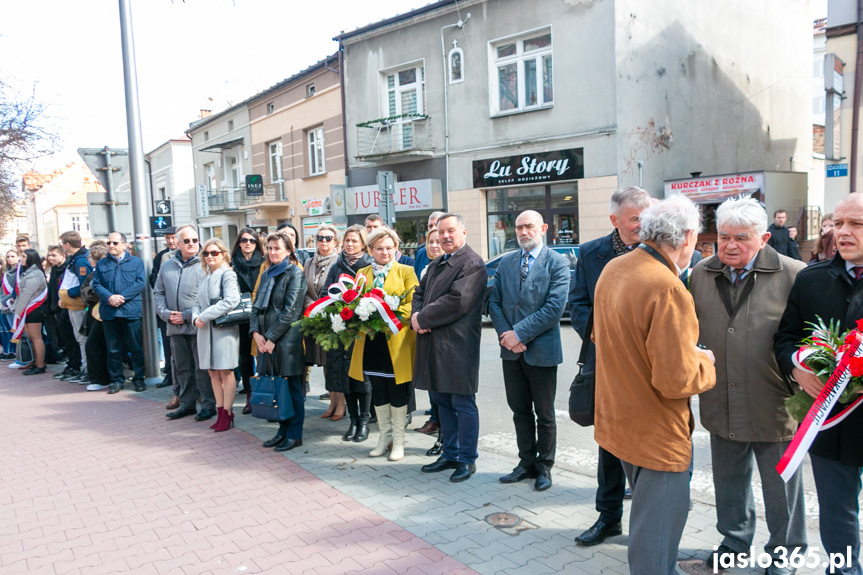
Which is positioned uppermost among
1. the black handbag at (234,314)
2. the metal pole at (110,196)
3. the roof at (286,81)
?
the roof at (286,81)

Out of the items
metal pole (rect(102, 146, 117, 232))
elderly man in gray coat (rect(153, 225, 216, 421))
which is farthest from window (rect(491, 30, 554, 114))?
elderly man in gray coat (rect(153, 225, 216, 421))

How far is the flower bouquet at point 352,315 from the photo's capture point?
17.5 ft

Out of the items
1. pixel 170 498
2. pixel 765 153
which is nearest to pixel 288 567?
pixel 170 498

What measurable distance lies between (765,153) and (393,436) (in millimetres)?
22170

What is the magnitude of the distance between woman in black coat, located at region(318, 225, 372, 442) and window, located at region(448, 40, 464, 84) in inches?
555

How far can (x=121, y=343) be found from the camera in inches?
361

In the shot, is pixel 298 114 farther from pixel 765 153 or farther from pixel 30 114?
pixel 765 153

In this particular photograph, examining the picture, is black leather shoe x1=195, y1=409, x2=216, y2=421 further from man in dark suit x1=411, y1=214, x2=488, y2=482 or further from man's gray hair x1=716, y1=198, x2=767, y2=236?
man's gray hair x1=716, y1=198, x2=767, y2=236

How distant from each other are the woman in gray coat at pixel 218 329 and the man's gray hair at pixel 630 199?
4206 millimetres

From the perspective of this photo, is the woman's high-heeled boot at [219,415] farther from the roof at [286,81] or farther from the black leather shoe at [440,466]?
the roof at [286,81]

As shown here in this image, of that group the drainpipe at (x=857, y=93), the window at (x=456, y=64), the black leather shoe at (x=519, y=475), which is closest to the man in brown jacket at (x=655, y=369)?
the black leather shoe at (x=519, y=475)

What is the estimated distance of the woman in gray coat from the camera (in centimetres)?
650

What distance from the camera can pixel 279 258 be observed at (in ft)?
19.9

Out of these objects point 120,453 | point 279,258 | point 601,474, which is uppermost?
point 279,258
